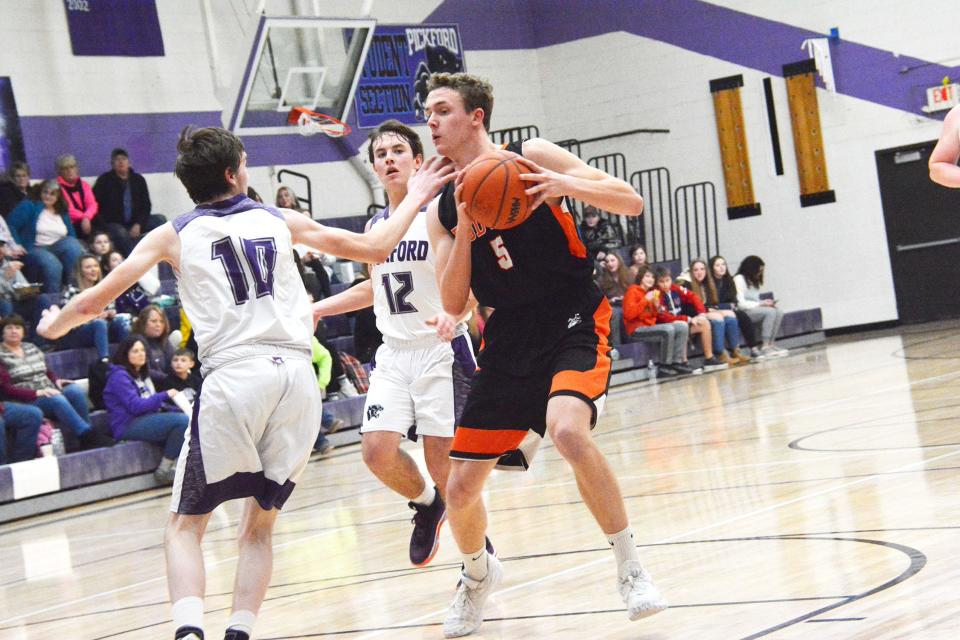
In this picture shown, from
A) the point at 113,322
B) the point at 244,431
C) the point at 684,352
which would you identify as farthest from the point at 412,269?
the point at 684,352

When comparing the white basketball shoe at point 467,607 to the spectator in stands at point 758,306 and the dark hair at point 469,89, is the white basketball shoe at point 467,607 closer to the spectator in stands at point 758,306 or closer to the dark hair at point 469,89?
the dark hair at point 469,89

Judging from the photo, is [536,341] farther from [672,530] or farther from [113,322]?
[113,322]

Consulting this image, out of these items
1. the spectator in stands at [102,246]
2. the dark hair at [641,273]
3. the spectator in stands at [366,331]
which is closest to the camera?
the spectator in stands at [366,331]

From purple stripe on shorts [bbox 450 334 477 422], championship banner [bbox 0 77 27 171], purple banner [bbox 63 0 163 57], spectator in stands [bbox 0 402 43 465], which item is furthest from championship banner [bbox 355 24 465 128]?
purple stripe on shorts [bbox 450 334 477 422]

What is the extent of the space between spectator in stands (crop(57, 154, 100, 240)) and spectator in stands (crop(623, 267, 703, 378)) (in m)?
6.24

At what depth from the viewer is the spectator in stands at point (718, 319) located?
1559cm

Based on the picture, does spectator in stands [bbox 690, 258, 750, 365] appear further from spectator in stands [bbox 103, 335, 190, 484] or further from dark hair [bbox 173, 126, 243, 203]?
dark hair [bbox 173, 126, 243, 203]

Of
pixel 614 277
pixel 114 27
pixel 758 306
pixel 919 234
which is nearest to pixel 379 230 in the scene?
pixel 614 277

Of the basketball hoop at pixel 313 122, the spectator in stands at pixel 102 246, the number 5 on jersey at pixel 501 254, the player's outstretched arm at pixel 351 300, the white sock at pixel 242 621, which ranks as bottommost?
the white sock at pixel 242 621

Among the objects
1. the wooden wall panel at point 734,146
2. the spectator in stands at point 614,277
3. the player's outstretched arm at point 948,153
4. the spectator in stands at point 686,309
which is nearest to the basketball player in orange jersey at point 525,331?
the player's outstretched arm at point 948,153

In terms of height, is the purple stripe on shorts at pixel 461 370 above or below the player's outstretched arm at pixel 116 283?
below

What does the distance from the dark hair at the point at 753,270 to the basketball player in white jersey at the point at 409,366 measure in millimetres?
11905

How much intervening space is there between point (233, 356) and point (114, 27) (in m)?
12.6

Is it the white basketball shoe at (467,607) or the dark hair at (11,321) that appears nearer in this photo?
the white basketball shoe at (467,607)
